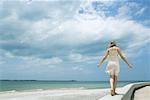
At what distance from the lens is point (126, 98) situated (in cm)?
1005

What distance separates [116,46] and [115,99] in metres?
2.03

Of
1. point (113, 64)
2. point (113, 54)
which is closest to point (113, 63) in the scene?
point (113, 64)

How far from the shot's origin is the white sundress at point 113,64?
1045 centimetres

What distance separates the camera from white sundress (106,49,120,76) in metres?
10.5

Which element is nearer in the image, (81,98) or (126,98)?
(126,98)

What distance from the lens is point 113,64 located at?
1046 cm

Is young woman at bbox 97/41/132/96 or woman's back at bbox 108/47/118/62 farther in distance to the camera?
woman's back at bbox 108/47/118/62

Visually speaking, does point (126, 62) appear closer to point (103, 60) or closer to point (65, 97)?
point (103, 60)

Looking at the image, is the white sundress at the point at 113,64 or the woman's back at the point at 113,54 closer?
the white sundress at the point at 113,64

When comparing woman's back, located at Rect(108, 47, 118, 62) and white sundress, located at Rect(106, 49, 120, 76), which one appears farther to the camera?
woman's back, located at Rect(108, 47, 118, 62)

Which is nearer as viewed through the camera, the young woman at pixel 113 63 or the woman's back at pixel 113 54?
the young woman at pixel 113 63

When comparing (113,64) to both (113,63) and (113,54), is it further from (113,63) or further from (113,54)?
(113,54)

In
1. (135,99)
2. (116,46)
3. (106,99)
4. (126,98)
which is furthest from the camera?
(135,99)

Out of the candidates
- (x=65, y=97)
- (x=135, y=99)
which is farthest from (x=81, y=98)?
(x=135, y=99)
